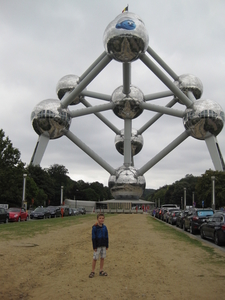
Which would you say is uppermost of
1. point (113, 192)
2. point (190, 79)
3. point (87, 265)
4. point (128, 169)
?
point (190, 79)

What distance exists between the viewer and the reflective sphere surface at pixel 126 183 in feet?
90.3

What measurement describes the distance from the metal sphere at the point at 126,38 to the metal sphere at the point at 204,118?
6.51 metres

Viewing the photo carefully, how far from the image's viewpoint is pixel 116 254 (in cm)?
788

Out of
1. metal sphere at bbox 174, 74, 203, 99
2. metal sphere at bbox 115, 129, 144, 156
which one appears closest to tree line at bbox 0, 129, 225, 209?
metal sphere at bbox 115, 129, 144, 156

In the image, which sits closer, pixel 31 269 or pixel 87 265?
pixel 31 269

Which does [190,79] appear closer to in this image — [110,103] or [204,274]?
[110,103]

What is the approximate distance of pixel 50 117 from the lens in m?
24.7

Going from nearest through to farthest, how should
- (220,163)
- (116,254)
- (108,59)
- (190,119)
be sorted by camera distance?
(116,254)
(108,59)
(190,119)
(220,163)

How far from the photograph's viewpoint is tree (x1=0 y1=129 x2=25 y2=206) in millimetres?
33312

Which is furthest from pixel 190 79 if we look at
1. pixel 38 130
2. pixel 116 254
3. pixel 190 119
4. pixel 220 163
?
pixel 116 254

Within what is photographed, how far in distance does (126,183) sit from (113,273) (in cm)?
2171

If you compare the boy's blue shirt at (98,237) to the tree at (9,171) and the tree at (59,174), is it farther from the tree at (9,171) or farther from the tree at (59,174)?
the tree at (59,174)

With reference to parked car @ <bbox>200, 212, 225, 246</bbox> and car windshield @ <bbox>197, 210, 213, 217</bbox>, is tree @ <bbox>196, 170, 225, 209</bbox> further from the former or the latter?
parked car @ <bbox>200, 212, 225, 246</bbox>

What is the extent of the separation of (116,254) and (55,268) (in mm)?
2073
